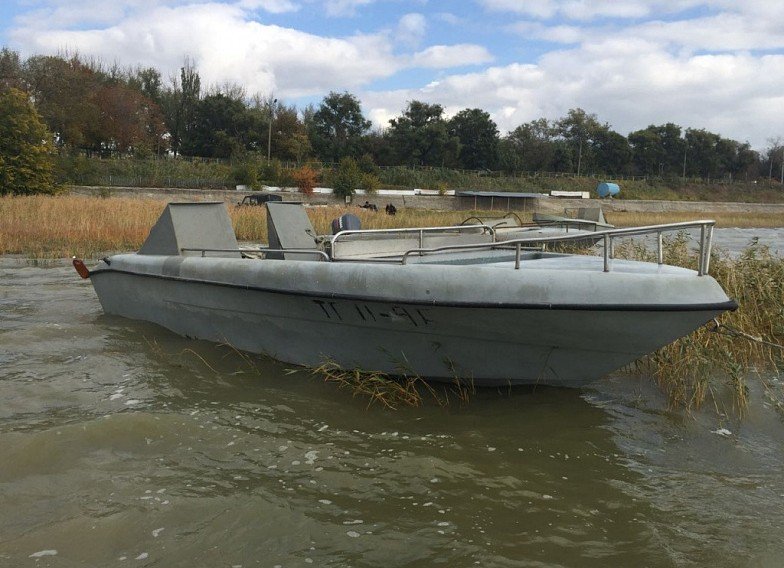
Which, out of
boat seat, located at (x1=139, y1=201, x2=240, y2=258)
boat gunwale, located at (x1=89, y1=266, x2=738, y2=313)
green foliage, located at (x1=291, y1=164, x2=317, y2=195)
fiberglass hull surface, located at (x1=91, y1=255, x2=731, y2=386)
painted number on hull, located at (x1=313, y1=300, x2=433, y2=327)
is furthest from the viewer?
green foliage, located at (x1=291, y1=164, x2=317, y2=195)

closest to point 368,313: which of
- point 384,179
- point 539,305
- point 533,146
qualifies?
point 539,305

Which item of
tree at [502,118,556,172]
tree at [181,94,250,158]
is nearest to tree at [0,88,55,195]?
tree at [181,94,250,158]

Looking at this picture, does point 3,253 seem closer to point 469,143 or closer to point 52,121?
point 52,121

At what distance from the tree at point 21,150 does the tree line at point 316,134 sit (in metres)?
13.1

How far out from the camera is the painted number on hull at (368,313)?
15.8ft

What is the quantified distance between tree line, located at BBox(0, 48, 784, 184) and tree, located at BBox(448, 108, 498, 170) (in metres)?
0.11

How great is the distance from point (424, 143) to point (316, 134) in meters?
11.0

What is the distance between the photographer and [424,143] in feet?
227

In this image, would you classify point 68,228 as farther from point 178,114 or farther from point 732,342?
point 178,114

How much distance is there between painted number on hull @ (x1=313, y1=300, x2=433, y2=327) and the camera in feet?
15.8

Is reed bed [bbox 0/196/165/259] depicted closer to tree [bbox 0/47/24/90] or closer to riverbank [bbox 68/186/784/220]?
riverbank [bbox 68/186/784/220]

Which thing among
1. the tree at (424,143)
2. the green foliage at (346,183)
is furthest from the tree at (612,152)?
the green foliage at (346,183)

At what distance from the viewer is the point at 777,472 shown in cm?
419

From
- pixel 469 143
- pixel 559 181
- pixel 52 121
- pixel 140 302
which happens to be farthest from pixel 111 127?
pixel 140 302
